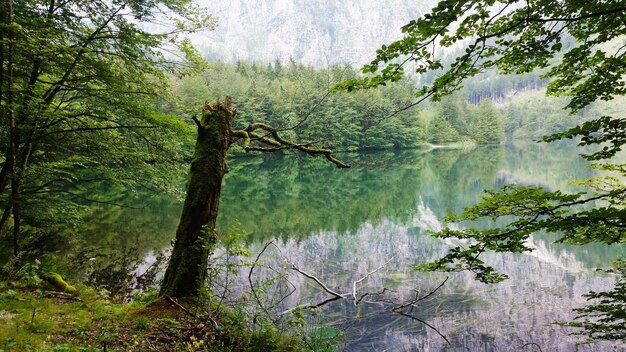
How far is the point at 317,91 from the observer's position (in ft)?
177

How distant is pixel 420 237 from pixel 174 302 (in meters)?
13.4

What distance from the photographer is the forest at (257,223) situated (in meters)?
3.97

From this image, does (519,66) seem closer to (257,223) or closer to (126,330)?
(126,330)

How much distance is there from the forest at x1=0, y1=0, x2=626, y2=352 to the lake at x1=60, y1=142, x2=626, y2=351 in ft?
0.27

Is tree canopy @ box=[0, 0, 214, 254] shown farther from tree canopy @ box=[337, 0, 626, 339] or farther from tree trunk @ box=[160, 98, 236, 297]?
tree canopy @ box=[337, 0, 626, 339]

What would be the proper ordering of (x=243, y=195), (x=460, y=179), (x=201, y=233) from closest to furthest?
(x=201, y=233)
(x=243, y=195)
(x=460, y=179)

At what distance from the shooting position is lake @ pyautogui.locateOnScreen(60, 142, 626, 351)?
7.93 m

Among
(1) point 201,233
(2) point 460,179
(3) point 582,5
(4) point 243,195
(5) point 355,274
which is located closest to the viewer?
(3) point 582,5

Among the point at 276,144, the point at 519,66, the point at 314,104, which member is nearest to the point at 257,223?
the point at 276,144

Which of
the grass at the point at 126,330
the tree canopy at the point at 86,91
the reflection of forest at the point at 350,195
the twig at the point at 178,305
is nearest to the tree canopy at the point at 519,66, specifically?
the grass at the point at 126,330

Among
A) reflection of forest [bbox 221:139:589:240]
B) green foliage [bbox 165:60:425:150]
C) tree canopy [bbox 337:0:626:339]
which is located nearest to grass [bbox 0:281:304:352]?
tree canopy [bbox 337:0:626:339]

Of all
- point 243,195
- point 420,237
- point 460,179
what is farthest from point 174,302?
point 460,179

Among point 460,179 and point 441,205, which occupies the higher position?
point 460,179

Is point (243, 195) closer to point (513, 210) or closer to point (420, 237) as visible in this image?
point (420, 237)
